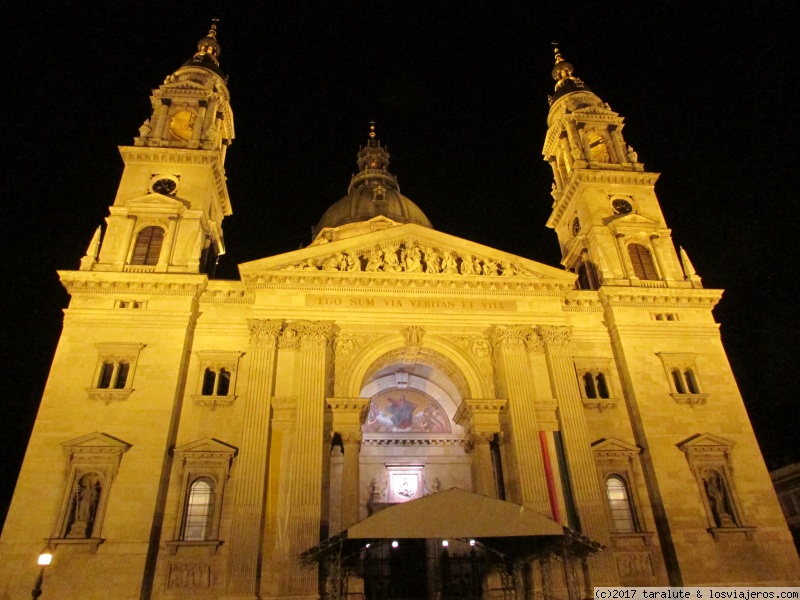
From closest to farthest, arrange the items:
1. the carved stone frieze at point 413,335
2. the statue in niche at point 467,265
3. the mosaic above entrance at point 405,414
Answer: the carved stone frieze at point 413,335, the statue in niche at point 467,265, the mosaic above entrance at point 405,414

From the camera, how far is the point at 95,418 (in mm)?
23156

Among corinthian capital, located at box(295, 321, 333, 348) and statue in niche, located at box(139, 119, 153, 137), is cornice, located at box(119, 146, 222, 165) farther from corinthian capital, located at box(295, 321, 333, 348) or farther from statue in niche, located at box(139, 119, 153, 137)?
corinthian capital, located at box(295, 321, 333, 348)

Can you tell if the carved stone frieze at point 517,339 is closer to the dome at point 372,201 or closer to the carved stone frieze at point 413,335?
the carved stone frieze at point 413,335

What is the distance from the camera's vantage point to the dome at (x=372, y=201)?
1823 inches

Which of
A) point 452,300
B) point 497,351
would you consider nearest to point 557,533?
point 497,351

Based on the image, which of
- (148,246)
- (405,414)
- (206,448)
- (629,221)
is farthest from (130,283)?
(629,221)

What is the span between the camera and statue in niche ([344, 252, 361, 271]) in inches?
1081

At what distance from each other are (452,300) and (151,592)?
16.7 metres

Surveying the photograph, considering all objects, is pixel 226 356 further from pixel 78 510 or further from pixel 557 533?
pixel 557 533

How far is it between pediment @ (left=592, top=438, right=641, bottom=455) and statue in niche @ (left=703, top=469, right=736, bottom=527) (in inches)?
118

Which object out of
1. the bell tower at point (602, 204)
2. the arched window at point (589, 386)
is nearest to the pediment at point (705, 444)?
the arched window at point (589, 386)

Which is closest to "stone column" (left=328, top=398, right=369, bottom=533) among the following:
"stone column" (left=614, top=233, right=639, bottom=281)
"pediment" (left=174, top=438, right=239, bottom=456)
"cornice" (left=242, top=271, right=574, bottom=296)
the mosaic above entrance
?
"pediment" (left=174, top=438, right=239, bottom=456)

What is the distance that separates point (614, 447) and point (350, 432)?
440 inches

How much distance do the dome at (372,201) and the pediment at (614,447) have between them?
25.4 meters
